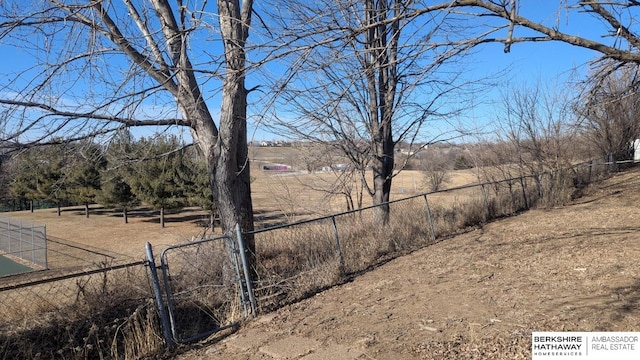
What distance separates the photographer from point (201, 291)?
629 centimetres

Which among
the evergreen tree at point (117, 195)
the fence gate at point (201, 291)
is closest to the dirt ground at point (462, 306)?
the fence gate at point (201, 291)

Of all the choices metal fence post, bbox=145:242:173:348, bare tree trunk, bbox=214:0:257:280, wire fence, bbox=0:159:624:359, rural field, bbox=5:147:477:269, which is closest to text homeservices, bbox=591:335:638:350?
wire fence, bbox=0:159:624:359

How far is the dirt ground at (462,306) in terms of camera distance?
4258 mm

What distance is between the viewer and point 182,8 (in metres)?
5.97

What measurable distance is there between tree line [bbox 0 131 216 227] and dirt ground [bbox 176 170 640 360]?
359 cm

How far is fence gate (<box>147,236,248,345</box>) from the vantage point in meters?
5.21

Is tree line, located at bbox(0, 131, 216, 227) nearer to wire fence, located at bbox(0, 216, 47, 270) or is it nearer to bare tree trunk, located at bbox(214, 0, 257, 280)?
bare tree trunk, located at bbox(214, 0, 257, 280)

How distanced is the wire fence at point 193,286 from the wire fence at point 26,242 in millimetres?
19265

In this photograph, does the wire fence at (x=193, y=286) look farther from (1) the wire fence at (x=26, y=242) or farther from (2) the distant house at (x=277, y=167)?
(1) the wire fence at (x=26, y=242)

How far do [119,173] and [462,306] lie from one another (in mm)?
8196

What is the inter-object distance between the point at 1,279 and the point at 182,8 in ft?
71.3

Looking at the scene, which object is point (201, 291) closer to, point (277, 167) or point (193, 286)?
point (193, 286)

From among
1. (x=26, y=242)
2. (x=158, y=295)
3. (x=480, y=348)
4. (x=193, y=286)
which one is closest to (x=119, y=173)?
(x=193, y=286)

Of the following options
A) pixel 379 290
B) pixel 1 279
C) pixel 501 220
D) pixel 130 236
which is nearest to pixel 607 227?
pixel 501 220
